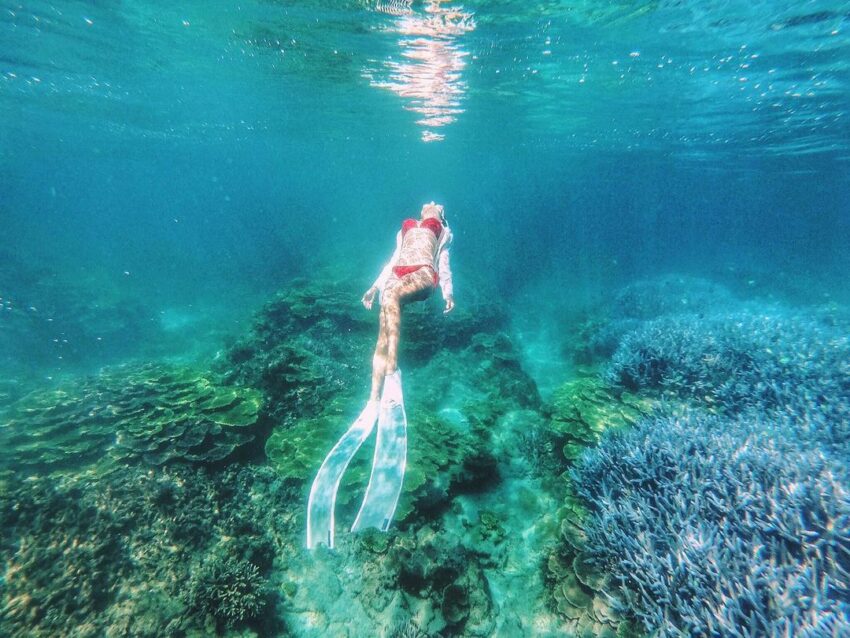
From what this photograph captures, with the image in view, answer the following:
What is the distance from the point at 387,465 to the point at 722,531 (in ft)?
12.0

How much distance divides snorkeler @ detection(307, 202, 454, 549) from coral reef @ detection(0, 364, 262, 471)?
3035 mm

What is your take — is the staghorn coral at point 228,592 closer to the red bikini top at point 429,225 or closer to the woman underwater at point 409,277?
the woman underwater at point 409,277

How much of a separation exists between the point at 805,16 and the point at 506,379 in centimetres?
1349

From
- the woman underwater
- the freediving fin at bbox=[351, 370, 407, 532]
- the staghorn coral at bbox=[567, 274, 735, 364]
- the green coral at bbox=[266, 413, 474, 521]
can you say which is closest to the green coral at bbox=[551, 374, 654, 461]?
the green coral at bbox=[266, 413, 474, 521]

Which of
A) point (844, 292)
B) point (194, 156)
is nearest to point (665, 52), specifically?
point (844, 292)

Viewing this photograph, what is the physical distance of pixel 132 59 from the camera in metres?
16.0

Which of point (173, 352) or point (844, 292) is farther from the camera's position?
point (844, 292)

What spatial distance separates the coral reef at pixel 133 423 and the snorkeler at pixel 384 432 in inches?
119

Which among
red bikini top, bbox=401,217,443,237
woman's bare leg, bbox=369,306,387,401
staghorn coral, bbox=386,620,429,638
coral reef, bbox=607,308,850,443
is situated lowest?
staghorn coral, bbox=386,620,429,638

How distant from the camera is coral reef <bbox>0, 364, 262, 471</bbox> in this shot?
6258 millimetres

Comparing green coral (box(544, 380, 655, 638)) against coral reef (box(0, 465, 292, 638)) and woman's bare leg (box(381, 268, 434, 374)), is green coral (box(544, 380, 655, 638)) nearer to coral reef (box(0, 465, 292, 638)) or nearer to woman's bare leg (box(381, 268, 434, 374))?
woman's bare leg (box(381, 268, 434, 374))

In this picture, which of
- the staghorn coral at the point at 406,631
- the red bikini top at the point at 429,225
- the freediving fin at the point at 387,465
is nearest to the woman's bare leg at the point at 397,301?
the freediving fin at the point at 387,465

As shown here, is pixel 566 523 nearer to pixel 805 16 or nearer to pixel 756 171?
pixel 805 16

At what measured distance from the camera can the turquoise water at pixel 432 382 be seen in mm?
4258
